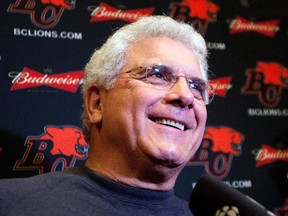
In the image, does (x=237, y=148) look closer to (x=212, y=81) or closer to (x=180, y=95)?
(x=212, y=81)

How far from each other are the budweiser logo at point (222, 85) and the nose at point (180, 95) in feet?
2.17

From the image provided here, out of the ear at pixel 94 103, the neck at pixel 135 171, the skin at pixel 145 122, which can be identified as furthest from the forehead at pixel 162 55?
the neck at pixel 135 171

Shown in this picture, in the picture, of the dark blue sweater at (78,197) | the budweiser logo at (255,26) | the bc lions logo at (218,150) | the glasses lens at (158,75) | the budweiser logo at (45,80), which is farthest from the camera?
the budweiser logo at (255,26)

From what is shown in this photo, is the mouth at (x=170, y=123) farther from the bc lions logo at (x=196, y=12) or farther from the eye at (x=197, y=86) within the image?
the bc lions logo at (x=196, y=12)

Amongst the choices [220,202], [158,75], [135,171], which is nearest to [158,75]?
[158,75]

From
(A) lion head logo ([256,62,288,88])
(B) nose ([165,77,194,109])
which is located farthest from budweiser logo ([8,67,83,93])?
(A) lion head logo ([256,62,288,88])

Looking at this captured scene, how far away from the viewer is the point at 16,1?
1.36 meters

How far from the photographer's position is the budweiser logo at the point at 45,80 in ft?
4.38

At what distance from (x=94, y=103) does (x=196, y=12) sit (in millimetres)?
774

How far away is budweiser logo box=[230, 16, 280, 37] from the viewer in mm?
1734

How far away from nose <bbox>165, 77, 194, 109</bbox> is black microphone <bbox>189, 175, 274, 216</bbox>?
0.63ft

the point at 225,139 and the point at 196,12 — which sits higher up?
the point at 196,12

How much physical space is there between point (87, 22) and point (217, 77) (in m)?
0.59

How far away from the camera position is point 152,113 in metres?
0.97
